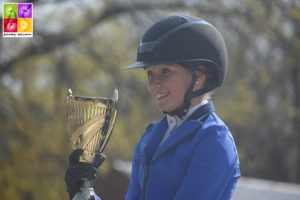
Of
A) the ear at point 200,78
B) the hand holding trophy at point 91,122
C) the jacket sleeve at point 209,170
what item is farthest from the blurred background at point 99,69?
the jacket sleeve at point 209,170

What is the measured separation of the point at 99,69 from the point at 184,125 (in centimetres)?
845

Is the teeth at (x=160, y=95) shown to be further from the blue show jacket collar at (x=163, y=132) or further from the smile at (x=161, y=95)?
the blue show jacket collar at (x=163, y=132)

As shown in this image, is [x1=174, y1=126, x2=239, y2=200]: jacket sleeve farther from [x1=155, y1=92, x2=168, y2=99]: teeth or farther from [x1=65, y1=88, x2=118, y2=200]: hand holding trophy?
[x1=65, y1=88, x2=118, y2=200]: hand holding trophy

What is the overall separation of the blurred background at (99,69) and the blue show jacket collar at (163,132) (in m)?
6.62

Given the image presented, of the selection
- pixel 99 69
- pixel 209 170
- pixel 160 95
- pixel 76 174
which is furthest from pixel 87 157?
pixel 99 69

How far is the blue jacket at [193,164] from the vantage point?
7.21ft

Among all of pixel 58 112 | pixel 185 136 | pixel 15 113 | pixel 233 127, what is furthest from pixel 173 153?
pixel 233 127

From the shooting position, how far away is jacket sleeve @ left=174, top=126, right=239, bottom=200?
220 cm

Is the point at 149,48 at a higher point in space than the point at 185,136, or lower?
higher

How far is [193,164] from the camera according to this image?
222 cm

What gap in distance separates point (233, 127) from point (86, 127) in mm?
11214

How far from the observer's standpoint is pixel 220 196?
2.23m

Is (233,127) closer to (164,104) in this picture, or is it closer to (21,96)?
(21,96)

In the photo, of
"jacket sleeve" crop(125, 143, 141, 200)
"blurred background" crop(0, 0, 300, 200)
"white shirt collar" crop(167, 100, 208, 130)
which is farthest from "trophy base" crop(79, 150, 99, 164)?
"blurred background" crop(0, 0, 300, 200)
